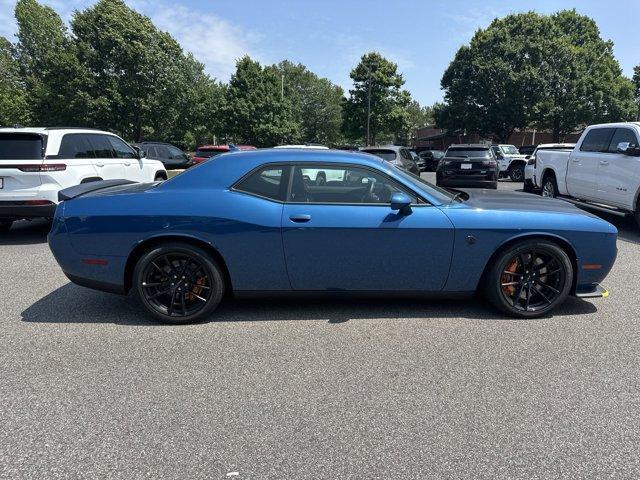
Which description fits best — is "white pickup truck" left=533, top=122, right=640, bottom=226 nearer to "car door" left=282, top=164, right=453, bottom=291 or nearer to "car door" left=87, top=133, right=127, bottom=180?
"car door" left=282, top=164, right=453, bottom=291

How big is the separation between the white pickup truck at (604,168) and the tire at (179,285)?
754 centimetres

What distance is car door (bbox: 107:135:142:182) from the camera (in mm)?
8414

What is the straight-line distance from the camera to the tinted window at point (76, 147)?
702 centimetres

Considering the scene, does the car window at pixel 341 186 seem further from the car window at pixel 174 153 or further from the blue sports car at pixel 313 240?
the car window at pixel 174 153

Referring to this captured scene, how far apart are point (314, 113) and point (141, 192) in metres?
64.3

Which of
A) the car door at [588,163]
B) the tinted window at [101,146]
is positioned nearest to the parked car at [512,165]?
the car door at [588,163]

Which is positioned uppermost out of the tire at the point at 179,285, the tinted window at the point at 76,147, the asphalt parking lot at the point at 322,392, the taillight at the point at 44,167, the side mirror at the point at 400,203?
the tinted window at the point at 76,147

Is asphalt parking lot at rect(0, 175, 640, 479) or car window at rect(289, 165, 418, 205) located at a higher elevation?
car window at rect(289, 165, 418, 205)

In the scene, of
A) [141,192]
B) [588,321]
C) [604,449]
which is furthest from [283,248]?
[588,321]

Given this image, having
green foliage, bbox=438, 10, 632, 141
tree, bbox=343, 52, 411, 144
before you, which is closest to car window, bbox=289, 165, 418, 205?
green foliage, bbox=438, 10, 632, 141

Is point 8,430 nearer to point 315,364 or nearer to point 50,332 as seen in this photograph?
point 50,332

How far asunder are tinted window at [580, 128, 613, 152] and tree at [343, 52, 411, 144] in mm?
33803

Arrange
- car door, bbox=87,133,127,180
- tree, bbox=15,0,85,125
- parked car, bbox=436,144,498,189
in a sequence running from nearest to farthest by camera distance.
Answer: car door, bbox=87,133,127,180
parked car, bbox=436,144,498,189
tree, bbox=15,0,85,125

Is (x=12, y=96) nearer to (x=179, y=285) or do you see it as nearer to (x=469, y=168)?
(x=469, y=168)
